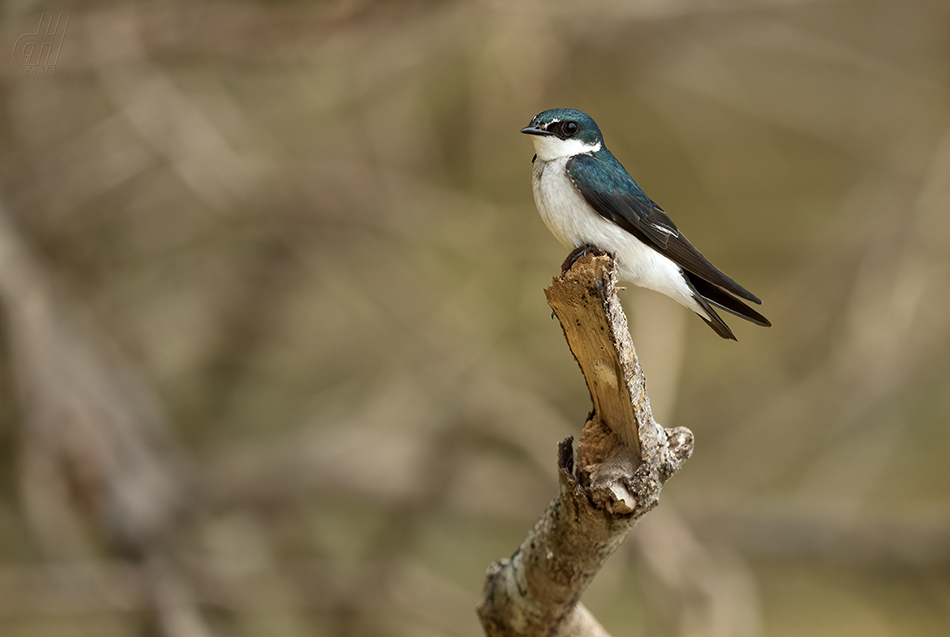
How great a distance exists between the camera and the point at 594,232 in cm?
192

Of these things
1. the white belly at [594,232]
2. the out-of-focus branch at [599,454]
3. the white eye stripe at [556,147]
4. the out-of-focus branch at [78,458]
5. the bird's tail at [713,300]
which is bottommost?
the out-of-focus branch at [599,454]

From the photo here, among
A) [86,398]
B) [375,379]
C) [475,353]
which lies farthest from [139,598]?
[375,379]

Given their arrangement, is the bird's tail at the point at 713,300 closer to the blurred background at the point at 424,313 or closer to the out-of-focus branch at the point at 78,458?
the blurred background at the point at 424,313

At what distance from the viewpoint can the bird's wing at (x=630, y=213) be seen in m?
1.89

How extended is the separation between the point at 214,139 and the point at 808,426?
136 inches

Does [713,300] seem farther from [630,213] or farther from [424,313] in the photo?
[424,313]

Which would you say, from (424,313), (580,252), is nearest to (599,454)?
(580,252)

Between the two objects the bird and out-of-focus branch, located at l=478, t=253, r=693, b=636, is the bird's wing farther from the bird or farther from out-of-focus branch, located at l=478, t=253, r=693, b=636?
out-of-focus branch, located at l=478, t=253, r=693, b=636

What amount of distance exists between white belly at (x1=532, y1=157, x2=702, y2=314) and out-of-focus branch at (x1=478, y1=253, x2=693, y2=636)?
497 mm

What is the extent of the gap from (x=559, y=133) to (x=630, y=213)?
0.27 metres

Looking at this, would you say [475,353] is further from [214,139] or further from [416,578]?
[214,139]

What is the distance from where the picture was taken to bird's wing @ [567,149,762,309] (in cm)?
189

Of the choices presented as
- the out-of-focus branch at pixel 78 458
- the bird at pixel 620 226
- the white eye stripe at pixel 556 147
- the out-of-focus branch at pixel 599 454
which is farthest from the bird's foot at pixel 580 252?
the out-of-focus branch at pixel 78 458

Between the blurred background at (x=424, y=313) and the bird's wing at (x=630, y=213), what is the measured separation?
3.95ft
